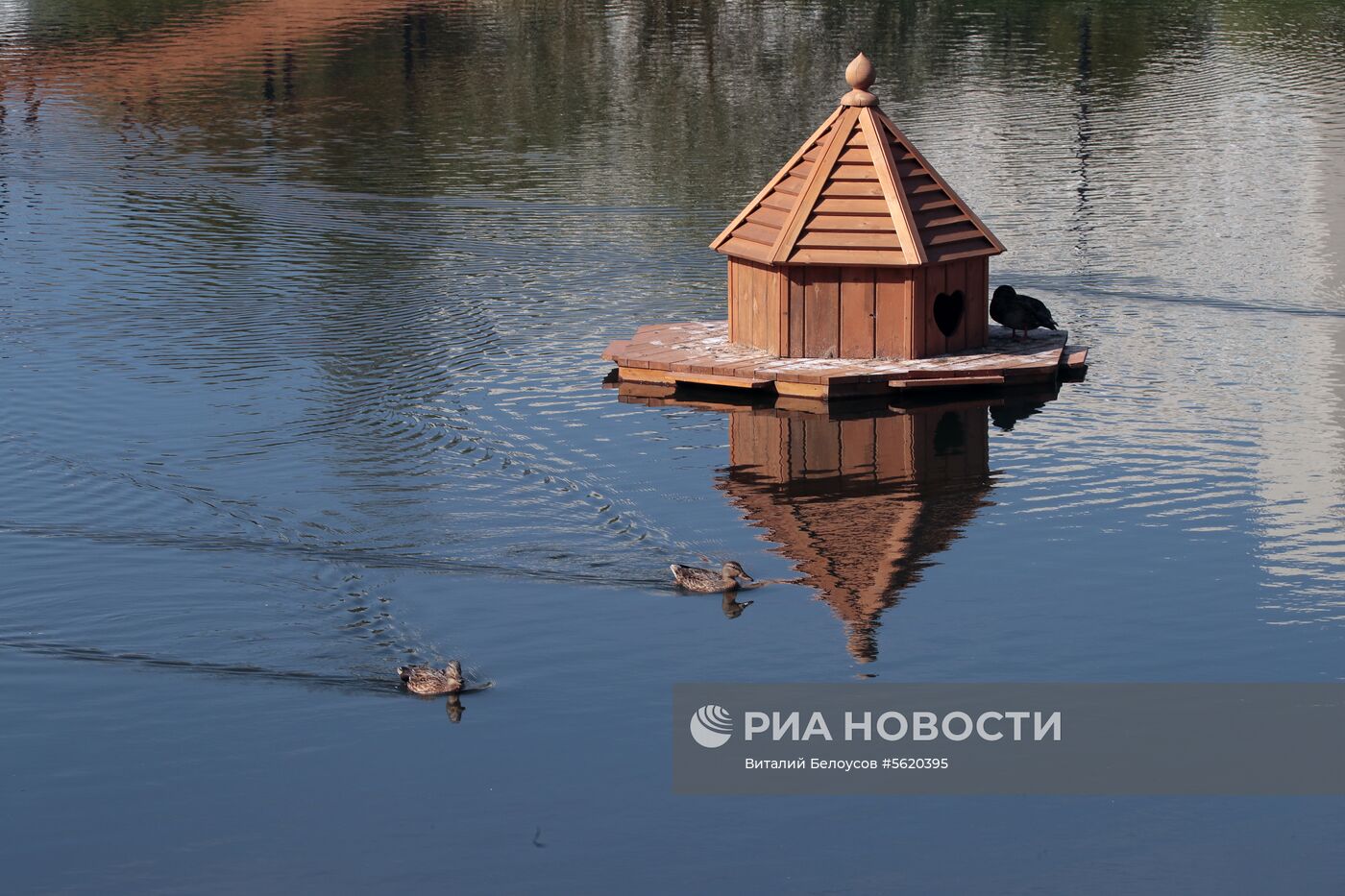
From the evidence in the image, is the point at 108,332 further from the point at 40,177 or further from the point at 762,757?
the point at 762,757

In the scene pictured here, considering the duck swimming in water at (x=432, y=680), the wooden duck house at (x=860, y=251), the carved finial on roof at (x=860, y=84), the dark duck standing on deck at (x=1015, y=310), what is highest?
the carved finial on roof at (x=860, y=84)

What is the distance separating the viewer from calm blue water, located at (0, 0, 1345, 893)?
50.1 ft

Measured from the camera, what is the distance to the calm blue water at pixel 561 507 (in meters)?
15.3

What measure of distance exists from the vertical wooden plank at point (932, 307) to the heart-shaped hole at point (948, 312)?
188 millimetres

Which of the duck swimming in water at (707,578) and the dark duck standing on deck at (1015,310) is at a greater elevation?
the dark duck standing on deck at (1015,310)

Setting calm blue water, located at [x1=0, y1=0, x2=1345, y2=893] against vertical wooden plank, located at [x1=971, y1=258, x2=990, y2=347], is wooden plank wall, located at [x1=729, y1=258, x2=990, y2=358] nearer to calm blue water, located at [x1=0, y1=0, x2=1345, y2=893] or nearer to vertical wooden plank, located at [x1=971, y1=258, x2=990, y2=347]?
vertical wooden plank, located at [x1=971, y1=258, x2=990, y2=347]

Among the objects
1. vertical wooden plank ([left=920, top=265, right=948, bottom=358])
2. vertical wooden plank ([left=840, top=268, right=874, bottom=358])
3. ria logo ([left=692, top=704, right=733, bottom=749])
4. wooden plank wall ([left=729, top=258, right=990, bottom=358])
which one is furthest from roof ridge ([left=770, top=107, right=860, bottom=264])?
ria logo ([left=692, top=704, right=733, bottom=749])

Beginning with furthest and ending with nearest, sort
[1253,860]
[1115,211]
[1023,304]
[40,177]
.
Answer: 1. [40,177]
2. [1115,211]
3. [1023,304]
4. [1253,860]

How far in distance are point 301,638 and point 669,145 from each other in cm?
3142

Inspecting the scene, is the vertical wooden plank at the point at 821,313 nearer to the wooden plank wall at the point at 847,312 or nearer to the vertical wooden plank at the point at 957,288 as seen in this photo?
the wooden plank wall at the point at 847,312

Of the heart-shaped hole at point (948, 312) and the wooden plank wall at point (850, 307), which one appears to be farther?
the heart-shaped hole at point (948, 312)

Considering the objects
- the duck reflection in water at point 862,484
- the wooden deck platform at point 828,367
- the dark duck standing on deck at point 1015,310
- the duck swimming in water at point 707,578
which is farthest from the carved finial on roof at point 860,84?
the duck swimming in water at point 707,578

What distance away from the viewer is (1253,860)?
14.7m

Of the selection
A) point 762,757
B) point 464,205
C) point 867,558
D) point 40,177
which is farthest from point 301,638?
point 40,177
